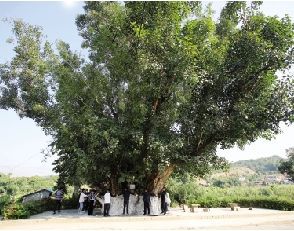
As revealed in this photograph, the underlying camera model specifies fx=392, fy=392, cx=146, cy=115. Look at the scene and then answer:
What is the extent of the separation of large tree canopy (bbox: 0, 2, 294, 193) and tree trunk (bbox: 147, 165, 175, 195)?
0.26ft

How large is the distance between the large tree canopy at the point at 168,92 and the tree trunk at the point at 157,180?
0.08 meters

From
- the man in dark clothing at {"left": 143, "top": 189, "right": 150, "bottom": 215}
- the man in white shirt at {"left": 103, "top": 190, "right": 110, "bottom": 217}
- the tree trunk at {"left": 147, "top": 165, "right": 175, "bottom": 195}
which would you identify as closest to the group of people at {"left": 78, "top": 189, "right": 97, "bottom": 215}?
the man in white shirt at {"left": 103, "top": 190, "right": 110, "bottom": 217}

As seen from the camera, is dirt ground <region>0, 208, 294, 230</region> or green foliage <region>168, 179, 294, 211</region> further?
green foliage <region>168, 179, 294, 211</region>

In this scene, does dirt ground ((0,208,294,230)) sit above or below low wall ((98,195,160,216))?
below

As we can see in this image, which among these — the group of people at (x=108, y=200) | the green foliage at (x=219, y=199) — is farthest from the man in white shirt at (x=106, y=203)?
the green foliage at (x=219, y=199)

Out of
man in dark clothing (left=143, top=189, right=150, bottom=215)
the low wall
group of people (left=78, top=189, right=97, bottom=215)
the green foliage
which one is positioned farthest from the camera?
the green foliage

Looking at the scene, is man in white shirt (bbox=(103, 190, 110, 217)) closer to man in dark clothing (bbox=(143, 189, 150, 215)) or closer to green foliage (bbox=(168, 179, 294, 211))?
man in dark clothing (bbox=(143, 189, 150, 215))

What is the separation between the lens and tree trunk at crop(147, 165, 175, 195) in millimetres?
26169

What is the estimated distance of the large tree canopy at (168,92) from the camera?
23727 mm

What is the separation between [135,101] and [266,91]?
28.0 ft

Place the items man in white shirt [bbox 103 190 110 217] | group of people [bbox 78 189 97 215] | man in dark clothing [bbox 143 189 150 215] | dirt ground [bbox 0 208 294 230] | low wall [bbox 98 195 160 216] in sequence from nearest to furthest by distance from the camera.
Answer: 1. dirt ground [bbox 0 208 294 230]
2. man in white shirt [bbox 103 190 110 217]
3. man in dark clothing [bbox 143 189 150 215]
4. low wall [bbox 98 195 160 216]
5. group of people [bbox 78 189 97 215]

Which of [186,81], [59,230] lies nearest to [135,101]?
[186,81]

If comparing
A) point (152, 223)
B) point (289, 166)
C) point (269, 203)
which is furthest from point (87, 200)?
point (289, 166)

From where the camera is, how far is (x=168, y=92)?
24.6 meters
